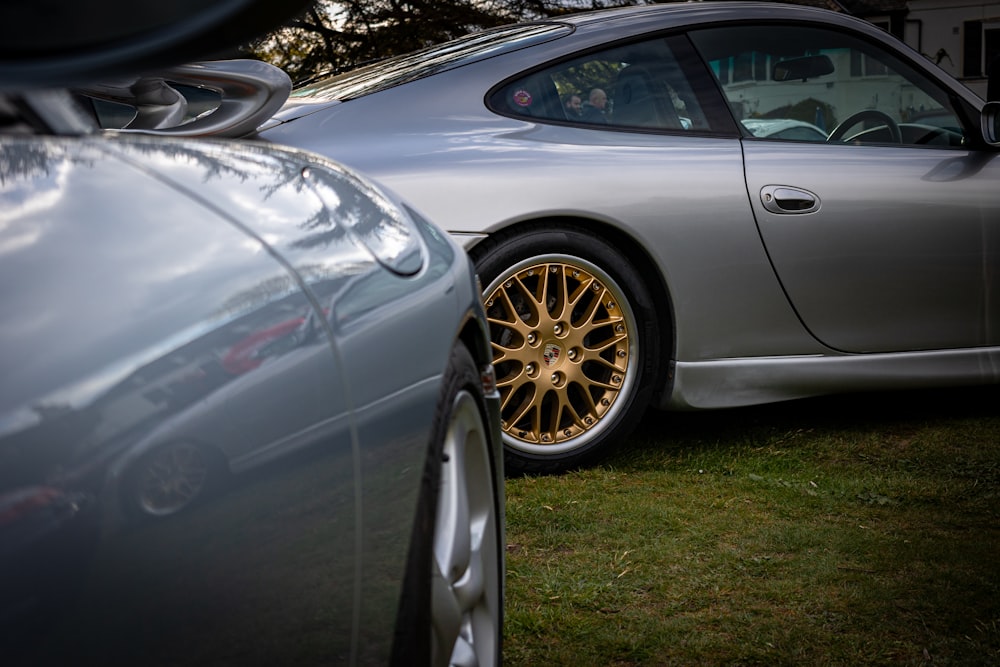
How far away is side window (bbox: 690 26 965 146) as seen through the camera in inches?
158

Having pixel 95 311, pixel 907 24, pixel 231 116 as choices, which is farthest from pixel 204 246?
pixel 907 24

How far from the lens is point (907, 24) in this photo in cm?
3516

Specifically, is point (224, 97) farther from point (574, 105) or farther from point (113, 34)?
point (113, 34)

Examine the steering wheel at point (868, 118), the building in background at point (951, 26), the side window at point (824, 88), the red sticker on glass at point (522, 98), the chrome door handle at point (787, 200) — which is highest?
the red sticker on glass at point (522, 98)

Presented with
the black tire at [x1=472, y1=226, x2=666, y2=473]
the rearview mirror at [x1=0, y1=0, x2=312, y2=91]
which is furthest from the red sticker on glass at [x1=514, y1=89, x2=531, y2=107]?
the rearview mirror at [x1=0, y1=0, x2=312, y2=91]

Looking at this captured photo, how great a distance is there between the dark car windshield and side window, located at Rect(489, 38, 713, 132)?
0.55 ft

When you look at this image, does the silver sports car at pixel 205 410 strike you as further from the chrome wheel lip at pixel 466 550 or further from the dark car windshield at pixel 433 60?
the dark car windshield at pixel 433 60

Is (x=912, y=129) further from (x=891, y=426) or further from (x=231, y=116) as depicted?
(x=231, y=116)

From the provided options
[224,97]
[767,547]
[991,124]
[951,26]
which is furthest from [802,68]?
[951,26]

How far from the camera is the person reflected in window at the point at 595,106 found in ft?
12.5

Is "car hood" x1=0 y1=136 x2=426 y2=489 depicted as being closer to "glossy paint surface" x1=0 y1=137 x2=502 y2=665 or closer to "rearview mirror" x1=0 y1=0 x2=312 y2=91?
"glossy paint surface" x1=0 y1=137 x2=502 y2=665

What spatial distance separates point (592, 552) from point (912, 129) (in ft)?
7.24

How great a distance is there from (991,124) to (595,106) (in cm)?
146

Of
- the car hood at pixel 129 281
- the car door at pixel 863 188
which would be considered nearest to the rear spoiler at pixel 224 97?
the car hood at pixel 129 281
